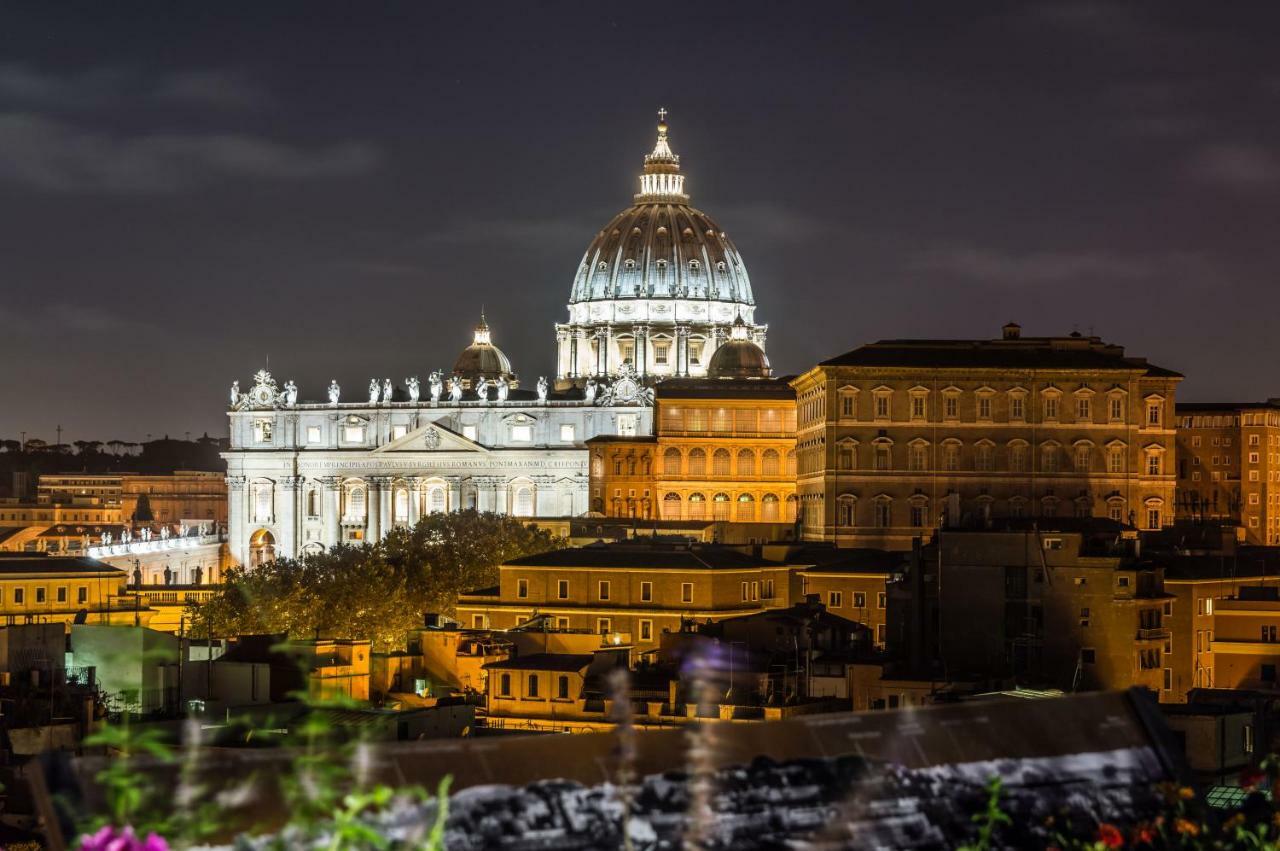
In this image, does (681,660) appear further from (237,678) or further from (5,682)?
(5,682)

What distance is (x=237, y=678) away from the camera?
4400cm

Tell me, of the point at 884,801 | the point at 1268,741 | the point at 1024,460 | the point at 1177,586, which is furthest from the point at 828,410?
the point at 884,801

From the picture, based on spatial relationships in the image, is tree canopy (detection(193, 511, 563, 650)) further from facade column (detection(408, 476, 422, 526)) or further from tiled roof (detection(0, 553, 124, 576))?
facade column (detection(408, 476, 422, 526))

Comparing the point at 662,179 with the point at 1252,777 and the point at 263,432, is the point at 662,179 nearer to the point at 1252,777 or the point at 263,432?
the point at 263,432

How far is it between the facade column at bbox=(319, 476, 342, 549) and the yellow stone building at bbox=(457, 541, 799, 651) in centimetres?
8363

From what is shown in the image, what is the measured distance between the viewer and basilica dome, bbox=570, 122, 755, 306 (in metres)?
174

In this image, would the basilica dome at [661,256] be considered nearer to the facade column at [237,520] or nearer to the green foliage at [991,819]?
the facade column at [237,520]

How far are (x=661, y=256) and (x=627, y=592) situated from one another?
112 metres

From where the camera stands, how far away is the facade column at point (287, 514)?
150 m

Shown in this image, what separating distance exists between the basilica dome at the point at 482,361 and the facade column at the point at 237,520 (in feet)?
72.1

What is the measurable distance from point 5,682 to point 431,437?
340 feet

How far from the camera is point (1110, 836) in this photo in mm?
8914

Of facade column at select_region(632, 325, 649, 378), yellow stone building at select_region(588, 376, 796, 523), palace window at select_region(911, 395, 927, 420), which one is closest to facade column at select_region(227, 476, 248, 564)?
facade column at select_region(632, 325, 649, 378)

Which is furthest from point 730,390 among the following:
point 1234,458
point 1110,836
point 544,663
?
point 1110,836
